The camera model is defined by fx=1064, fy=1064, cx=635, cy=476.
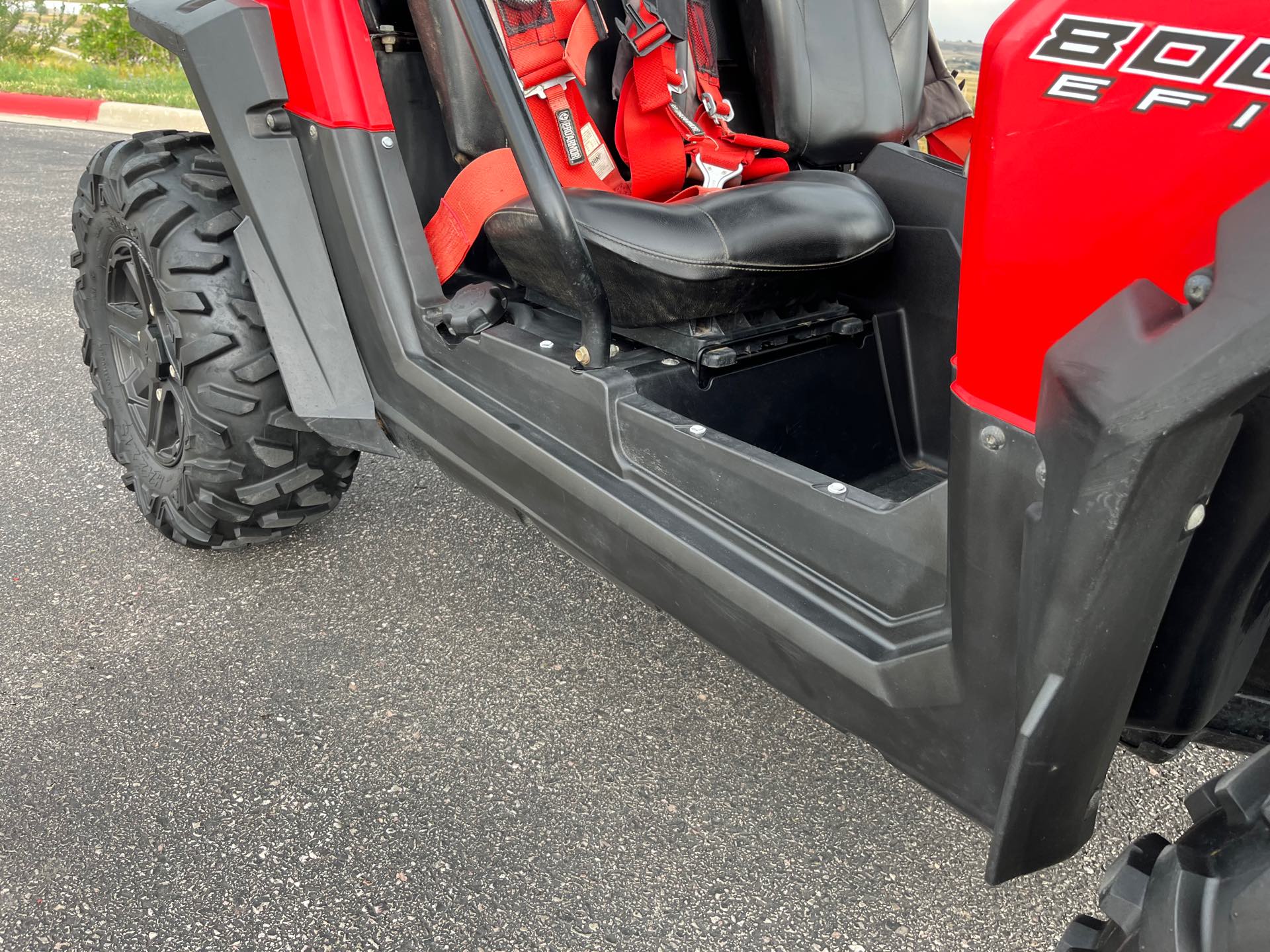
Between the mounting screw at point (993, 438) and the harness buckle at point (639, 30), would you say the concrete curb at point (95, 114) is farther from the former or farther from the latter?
the mounting screw at point (993, 438)

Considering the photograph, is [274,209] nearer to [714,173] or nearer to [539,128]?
[539,128]

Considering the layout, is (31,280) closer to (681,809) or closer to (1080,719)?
(681,809)

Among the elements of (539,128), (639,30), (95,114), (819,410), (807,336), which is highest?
(639,30)

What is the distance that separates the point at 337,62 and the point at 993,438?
3.74ft

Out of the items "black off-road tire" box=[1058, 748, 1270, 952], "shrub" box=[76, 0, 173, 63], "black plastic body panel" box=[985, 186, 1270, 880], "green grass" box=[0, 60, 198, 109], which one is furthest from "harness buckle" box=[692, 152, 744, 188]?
"shrub" box=[76, 0, 173, 63]

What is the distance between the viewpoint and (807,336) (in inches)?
60.2

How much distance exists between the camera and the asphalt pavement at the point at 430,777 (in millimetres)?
1254

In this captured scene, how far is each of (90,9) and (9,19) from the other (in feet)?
2.65

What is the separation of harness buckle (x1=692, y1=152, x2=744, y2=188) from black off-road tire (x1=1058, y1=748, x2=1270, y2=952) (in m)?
1.17

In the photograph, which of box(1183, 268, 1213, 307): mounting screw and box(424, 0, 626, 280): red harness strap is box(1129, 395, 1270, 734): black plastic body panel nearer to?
box(1183, 268, 1213, 307): mounting screw

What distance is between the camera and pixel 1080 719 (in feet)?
2.60

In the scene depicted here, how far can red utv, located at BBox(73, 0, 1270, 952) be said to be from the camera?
679mm

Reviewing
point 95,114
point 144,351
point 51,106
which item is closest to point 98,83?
point 51,106

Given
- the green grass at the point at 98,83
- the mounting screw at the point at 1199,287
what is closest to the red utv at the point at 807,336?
the mounting screw at the point at 1199,287
